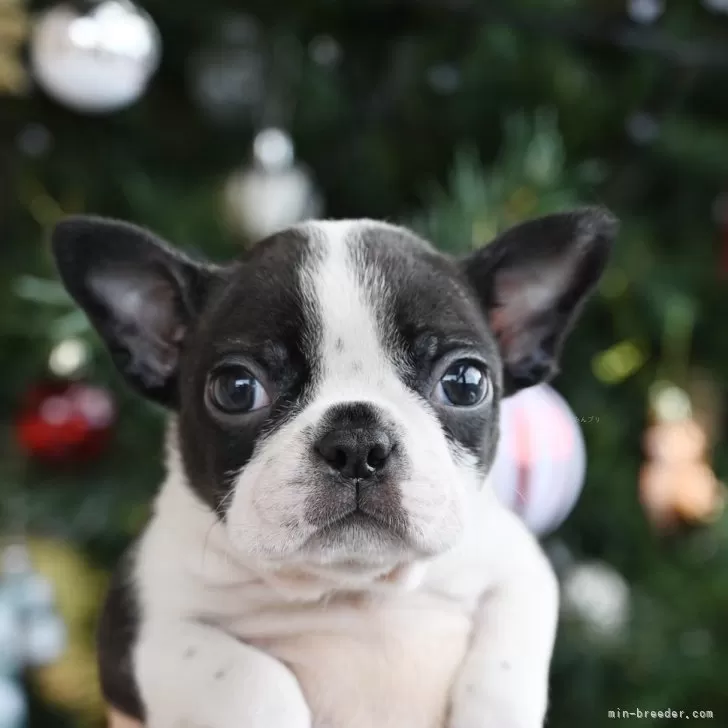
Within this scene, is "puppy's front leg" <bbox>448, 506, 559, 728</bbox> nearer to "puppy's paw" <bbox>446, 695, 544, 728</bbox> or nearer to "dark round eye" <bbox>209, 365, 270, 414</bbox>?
"puppy's paw" <bbox>446, 695, 544, 728</bbox>

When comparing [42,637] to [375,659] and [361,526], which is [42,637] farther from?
[361,526]

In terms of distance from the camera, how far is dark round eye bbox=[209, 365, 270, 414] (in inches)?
42.5

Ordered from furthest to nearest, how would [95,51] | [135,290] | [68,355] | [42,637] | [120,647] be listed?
[42,637], [68,355], [95,51], [135,290], [120,647]

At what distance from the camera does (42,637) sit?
2.02 meters

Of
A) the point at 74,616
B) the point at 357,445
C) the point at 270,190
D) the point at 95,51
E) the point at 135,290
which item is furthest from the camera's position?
the point at 74,616

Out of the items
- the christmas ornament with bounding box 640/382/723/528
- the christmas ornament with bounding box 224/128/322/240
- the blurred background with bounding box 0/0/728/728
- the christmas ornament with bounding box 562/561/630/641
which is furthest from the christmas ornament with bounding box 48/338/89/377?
the christmas ornament with bounding box 640/382/723/528

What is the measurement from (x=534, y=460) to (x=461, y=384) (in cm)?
25

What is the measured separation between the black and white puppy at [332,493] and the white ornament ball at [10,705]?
1052mm

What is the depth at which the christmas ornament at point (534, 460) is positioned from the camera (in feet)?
4.24

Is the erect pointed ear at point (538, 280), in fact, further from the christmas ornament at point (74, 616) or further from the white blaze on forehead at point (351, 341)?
the christmas ornament at point (74, 616)

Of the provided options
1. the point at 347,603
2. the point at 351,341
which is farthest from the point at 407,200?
the point at 347,603

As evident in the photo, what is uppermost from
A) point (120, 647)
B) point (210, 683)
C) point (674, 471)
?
Result: point (210, 683)

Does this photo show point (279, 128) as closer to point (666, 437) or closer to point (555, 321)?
point (555, 321)

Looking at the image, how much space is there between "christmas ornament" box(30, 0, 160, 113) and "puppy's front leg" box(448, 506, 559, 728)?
1.19 m
